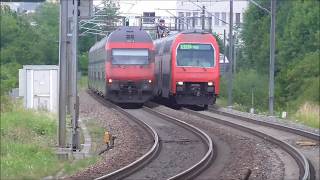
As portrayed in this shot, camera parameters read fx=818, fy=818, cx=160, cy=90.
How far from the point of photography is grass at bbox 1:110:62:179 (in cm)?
1545

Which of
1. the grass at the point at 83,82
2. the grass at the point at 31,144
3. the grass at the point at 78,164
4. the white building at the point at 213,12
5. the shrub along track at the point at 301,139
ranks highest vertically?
the white building at the point at 213,12

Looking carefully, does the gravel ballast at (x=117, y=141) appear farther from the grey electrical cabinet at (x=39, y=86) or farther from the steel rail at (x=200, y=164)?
the grey electrical cabinet at (x=39, y=86)

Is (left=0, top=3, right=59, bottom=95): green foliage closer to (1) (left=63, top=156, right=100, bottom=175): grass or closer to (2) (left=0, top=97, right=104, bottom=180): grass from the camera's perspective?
(2) (left=0, top=97, right=104, bottom=180): grass

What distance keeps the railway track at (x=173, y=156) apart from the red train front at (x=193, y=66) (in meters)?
5.66

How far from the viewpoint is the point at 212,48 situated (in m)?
34.3

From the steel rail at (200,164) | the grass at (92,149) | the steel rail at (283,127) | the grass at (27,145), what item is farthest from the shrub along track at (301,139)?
the grass at (27,145)

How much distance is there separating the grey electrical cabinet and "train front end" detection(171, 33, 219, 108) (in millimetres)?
10173

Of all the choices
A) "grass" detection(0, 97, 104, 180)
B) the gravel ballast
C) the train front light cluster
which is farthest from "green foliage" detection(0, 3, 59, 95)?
the train front light cluster

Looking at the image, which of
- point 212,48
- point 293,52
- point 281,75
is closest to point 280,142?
point 212,48

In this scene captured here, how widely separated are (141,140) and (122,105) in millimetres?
16236

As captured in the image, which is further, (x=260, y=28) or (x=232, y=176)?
(x=260, y=28)

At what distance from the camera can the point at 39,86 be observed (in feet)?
78.6

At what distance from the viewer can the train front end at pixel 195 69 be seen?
3438 centimetres

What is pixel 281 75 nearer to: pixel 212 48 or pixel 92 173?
pixel 212 48
